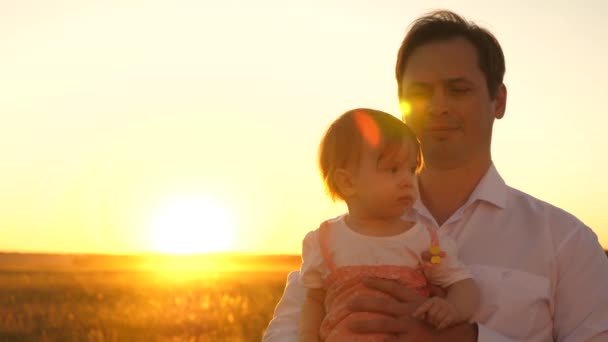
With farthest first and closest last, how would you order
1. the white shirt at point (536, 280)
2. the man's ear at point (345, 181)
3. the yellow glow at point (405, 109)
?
the yellow glow at point (405, 109)
the white shirt at point (536, 280)
the man's ear at point (345, 181)

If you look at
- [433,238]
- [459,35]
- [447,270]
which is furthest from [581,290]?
[459,35]

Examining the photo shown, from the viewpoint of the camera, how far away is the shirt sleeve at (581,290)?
5348 millimetres

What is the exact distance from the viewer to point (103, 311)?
21.0 metres

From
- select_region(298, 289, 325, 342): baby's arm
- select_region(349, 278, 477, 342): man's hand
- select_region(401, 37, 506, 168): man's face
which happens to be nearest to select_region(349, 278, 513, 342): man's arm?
select_region(349, 278, 477, 342): man's hand

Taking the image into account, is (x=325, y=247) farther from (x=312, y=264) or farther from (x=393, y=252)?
(x=393, y=252)

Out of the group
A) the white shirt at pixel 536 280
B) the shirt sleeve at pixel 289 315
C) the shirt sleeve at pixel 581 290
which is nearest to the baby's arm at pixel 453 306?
the white shirt at pixel 536 280

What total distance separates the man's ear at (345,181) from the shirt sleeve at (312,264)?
32cm

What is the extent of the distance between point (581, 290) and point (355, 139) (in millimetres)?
1480

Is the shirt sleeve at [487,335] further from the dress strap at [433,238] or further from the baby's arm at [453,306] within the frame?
the dress strap at [433,238]

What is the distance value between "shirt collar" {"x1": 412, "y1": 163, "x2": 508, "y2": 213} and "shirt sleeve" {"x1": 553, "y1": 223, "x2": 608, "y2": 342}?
1.68ft

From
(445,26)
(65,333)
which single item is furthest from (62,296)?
(445,26)

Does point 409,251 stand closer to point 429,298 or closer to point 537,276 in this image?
point 429,298

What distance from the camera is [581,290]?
5.39m

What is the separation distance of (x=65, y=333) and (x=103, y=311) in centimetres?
402
